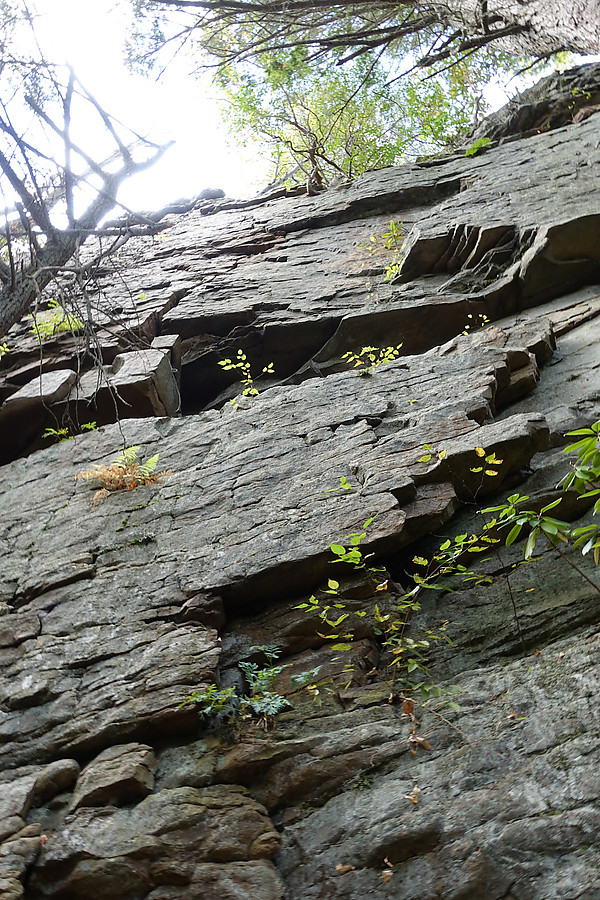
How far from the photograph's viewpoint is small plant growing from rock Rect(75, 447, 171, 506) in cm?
766

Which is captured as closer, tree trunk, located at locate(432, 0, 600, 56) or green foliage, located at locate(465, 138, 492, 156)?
tree trunk, located at locate(432, 0, 600, 56)

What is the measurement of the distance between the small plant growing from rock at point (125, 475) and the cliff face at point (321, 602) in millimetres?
175

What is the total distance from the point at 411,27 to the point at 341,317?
858 cm

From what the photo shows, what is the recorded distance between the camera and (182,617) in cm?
571

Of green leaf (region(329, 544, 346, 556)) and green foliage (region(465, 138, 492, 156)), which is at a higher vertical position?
green foliage (region(465, 138, 492, 156))

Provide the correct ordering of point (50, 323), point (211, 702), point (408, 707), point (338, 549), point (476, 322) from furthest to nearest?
1. point (50, 323)
2. point (476, 322)
3. point (338, 549)
4. point (211, 702)
5. point (408, 707)

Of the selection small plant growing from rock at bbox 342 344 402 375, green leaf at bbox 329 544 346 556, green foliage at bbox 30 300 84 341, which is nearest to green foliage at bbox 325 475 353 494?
green leaf at bbox 329 544 346 556

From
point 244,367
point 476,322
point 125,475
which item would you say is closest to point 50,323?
point 244,367

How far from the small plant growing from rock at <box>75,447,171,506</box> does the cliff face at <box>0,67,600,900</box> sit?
17 cm

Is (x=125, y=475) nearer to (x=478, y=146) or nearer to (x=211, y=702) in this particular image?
(x=211, y=702)

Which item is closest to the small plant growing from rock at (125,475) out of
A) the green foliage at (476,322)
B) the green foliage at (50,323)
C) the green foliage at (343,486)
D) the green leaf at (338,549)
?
the green foliage at (343,486)

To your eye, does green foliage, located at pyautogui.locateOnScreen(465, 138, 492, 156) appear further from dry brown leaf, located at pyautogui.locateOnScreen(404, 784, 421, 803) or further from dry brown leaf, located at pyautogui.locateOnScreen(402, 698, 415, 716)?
dry brown leaf, located at pyautogui.locateOnScreen(404, 784, 421, 803)

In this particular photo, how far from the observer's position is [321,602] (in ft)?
18.4

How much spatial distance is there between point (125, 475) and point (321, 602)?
3234 mm
